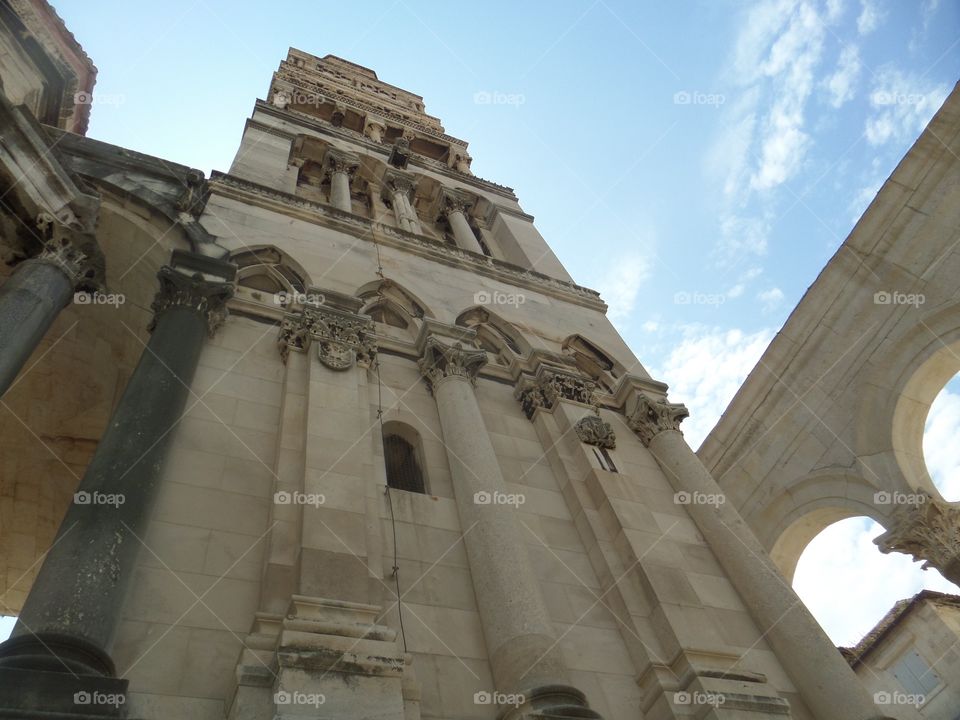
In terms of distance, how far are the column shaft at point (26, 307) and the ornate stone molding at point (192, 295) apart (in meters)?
1.17

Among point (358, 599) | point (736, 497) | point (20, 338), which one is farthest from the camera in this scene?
point (736, 497)

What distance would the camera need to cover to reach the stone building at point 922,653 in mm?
24312

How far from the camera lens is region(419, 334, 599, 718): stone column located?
20.9ft

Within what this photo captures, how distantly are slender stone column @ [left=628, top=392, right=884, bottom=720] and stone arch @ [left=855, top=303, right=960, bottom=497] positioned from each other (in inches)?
266

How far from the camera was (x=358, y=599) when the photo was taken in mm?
6383

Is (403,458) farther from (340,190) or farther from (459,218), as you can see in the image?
(459,218)

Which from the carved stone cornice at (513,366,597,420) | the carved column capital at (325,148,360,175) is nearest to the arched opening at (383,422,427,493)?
the carved stone cornice at (513,366,597,420)

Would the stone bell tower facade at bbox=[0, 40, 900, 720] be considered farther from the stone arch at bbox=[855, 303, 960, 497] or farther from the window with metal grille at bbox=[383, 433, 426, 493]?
the stone arch at bbox=[855, 303, 960, 497]

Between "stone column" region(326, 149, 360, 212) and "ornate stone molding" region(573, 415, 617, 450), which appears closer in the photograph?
"ornate stone molding" region(573, 415, 617, 450)

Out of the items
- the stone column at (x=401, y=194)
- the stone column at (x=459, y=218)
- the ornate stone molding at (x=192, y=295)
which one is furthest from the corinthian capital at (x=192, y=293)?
the stone column at (x=459, y=218)

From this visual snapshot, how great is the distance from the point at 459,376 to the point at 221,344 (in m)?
3.55

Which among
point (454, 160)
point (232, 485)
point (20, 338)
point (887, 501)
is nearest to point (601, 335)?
point (887, 501)

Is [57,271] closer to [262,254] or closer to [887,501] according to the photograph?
[262,254]

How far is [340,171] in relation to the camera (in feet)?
66.1
